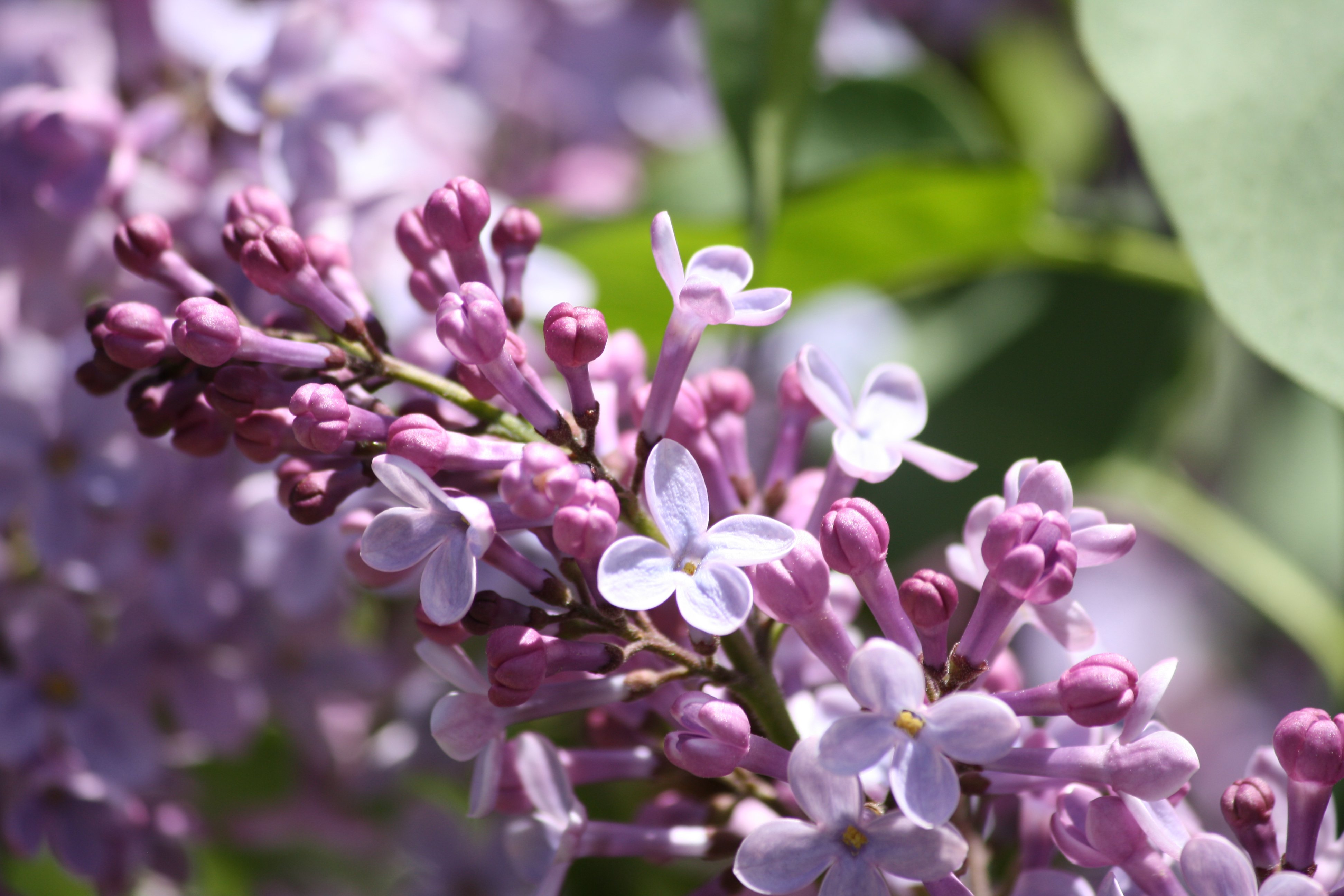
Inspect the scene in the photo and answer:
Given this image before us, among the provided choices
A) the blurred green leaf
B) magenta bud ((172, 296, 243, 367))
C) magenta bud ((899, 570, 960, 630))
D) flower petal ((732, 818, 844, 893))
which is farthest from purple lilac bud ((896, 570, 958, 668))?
the blurred green leaf

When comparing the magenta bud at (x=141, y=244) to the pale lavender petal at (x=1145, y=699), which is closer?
the pale lavender petal at (x=1145, y=699)

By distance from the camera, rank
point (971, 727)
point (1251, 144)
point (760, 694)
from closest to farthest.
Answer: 1. point (971, 727)
2. point (760, 694)
3. point (1251, 144)

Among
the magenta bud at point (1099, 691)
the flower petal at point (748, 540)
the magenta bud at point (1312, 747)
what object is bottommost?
the magenta bud at point (1312, 747)

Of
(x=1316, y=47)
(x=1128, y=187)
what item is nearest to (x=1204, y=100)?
(x=1316, y=47)

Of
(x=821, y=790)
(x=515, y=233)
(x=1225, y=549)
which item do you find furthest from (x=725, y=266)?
(x=1225, y=549)

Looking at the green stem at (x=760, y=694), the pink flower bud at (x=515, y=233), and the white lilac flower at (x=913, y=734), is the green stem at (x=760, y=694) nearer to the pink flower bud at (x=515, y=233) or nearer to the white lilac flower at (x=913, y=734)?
the white lilac flower at (x=913, y=734)

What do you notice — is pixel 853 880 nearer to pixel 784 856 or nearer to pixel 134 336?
pixel 784 856

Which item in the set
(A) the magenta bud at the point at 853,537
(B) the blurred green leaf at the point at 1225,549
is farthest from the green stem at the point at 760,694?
(B) the blurred green leaf at the point at 1225,549
